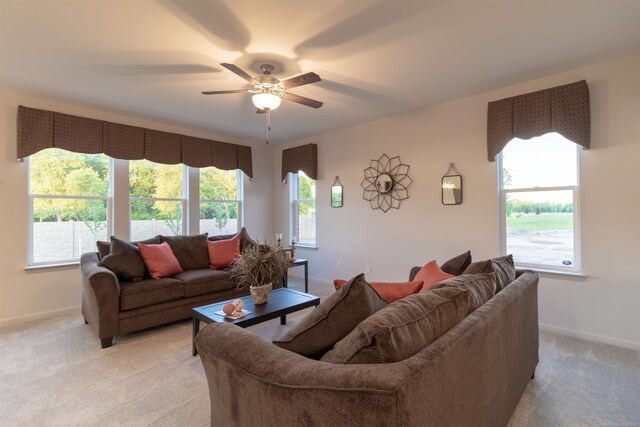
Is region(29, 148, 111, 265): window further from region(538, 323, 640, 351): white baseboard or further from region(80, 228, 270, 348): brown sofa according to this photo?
A: region(538, 323, 640, 351): white baseboard

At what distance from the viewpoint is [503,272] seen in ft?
6.29

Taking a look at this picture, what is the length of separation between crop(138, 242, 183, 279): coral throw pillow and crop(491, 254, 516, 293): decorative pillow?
10.3 feet

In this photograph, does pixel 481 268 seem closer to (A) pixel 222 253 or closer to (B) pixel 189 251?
(A) pixel 222 253

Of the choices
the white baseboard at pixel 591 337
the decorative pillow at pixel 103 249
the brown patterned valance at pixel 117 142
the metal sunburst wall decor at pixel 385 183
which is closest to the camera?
the white baseboard at pixel 591 337

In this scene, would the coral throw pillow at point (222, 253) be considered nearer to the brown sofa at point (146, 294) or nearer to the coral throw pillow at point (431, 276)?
the brown sofa at point (146, 294)

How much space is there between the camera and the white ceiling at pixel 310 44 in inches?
78.8

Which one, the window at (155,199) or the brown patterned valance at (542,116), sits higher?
the brown patterned valance at (542,116)

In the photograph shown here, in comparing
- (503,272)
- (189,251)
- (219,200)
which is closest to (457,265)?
(503,272)

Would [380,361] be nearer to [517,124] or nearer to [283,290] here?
[283,290]

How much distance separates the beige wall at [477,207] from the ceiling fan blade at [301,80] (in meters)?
2.09

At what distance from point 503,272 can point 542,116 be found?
6.48 ft

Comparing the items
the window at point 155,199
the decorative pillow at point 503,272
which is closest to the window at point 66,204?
the window at point 155,199

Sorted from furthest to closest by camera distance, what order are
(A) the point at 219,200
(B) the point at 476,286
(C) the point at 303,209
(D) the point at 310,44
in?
(C) the point at 303,209 → (A) the point at 219,200 → (D) the point at 310,44 → (B) the point at 476,286

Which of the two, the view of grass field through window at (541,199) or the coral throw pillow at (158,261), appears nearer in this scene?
the view of grass field through window at (541,199)
